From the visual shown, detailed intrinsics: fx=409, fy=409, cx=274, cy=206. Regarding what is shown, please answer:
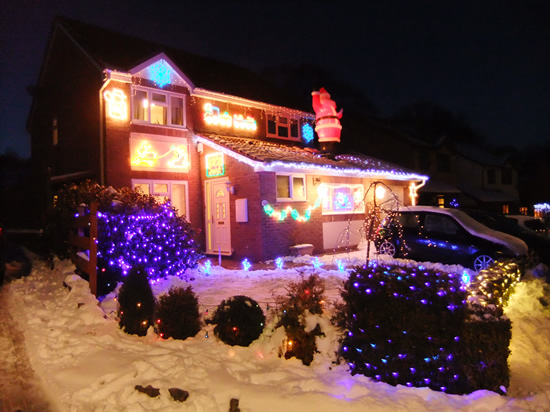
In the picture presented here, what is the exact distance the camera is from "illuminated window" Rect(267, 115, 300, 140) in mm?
18234

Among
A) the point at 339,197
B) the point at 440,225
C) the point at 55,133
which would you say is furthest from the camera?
the point at 55,133

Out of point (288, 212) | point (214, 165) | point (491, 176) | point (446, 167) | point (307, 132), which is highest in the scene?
point (307, 132)

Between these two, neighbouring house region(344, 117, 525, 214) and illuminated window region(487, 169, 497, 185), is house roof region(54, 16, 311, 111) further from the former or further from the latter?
illuminated window region(487, 169, 497, 185)

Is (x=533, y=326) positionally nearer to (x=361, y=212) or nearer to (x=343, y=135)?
(x=361, y=212)

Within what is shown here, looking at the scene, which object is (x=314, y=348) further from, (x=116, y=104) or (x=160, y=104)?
(x=160, y=104)

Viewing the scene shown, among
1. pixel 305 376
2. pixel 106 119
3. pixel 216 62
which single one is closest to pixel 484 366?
pixel 305 376

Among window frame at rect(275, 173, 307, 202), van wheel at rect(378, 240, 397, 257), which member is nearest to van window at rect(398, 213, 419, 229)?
van wheel at rect(378, 240, 397, 257)

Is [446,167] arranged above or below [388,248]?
above

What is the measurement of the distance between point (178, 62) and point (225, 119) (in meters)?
3.47

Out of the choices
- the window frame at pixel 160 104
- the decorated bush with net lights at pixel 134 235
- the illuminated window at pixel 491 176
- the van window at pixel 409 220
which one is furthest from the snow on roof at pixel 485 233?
the illuminated window at pixel 491 176

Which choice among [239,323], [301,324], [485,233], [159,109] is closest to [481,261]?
[485,233]

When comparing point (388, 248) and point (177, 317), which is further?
point (388, 248)

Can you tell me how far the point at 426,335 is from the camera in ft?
13.9

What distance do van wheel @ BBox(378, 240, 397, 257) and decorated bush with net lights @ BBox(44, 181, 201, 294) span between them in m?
6.14
